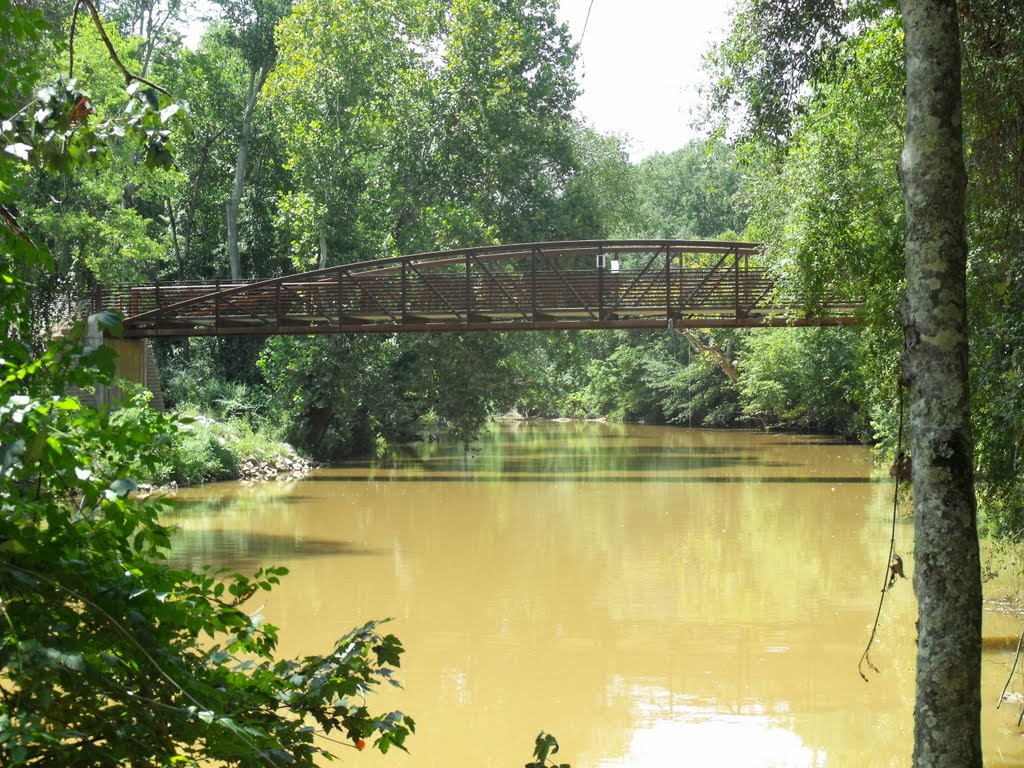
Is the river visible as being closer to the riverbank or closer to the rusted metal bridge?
the riverbank

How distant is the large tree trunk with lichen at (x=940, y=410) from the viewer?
14.9 ft

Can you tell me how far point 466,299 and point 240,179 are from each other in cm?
1398

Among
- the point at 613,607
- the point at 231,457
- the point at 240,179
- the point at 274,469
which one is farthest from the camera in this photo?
the point at 240,179

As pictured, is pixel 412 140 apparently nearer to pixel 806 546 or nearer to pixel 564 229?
pixel 564 229

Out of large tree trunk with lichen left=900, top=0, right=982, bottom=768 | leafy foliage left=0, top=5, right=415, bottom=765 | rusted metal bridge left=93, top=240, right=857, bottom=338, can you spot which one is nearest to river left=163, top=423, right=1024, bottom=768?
large tree trunk with lichen left=900, top=0, right=982, bottom=768

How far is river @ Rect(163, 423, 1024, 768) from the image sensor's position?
8750 mm

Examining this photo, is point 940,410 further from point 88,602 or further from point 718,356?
point 718,356

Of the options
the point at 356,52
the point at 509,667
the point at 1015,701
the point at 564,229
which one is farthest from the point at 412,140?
the point at 1015,701

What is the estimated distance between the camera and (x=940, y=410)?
455 cm

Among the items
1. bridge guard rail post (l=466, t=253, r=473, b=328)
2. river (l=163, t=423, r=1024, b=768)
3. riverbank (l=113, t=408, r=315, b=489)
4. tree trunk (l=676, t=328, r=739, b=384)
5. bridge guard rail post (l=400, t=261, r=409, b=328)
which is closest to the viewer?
river (l=163, t=423, r=1024, b=768)

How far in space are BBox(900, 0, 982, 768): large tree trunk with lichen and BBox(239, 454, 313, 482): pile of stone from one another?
78.8 ft

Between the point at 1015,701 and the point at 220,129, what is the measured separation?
1434 inches

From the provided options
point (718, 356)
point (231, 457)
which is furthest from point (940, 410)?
point (718, 356)

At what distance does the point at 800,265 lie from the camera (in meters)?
13.9
